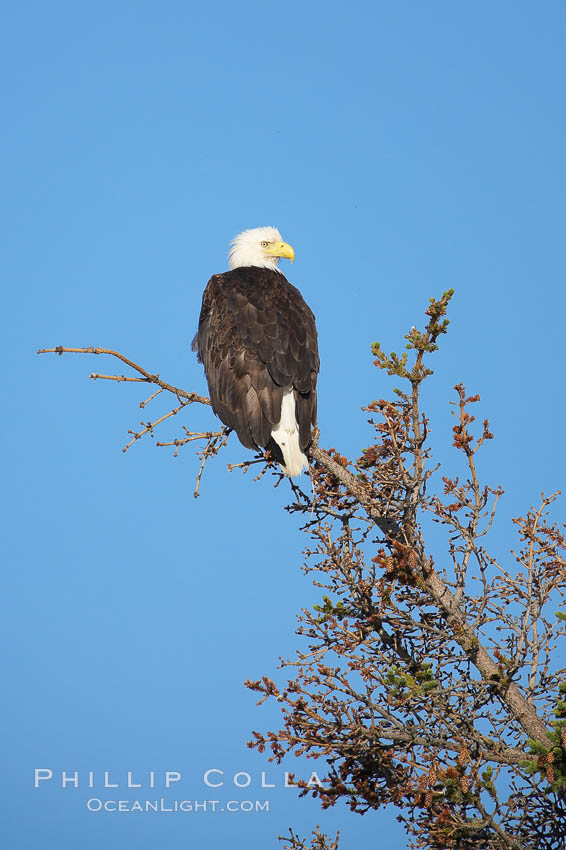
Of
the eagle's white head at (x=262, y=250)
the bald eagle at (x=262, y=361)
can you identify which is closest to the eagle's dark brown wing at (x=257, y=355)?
the bald eagle at (x=262, y=361)

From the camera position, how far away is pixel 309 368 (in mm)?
9047

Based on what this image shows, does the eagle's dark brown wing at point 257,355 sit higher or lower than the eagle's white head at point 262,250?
lower

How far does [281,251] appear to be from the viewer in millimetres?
11461

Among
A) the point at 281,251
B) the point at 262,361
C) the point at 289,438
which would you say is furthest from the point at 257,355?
the point at 281,251

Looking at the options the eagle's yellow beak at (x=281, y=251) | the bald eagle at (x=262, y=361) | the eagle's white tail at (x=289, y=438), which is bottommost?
the eagle's white tail at (x=289, y=438)

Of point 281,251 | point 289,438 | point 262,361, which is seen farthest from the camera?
point 281,251

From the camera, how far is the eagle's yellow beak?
11.5 metres

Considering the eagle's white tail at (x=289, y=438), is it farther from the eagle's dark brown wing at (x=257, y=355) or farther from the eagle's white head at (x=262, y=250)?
the eagle's white head at (x=262, y=250)

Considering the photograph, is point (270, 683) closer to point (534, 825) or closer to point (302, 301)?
point (534, 825)

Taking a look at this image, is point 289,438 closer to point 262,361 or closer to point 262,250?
point 262,361

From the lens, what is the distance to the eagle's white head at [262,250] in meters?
11.4

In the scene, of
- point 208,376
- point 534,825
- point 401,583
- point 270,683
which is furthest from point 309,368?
point 534,825

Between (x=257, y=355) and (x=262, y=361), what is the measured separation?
0.09 metres

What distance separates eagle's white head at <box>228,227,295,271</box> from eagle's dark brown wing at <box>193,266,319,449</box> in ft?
4.88
